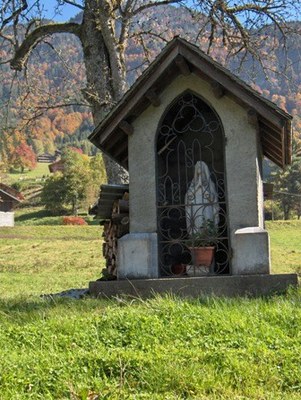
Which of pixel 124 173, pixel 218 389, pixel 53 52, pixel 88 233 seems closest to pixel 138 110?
pixel 124 173

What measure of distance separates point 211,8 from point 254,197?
287 inches

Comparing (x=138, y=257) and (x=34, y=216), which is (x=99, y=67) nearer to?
(x=138, y=257)

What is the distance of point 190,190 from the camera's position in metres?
8.48

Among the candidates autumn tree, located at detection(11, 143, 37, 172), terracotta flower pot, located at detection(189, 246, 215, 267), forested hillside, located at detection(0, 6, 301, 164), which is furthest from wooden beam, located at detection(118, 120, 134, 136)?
autumn tree, located at detection(11, 143, 37, 172)

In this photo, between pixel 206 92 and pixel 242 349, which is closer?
pixel 242 349

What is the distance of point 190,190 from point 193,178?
238 mm

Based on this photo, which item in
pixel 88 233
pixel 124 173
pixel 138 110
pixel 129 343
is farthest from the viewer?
pixel 88 233

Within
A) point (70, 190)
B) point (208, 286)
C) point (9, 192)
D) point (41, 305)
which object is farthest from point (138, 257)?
point (9, 192)

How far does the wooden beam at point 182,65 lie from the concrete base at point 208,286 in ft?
9.94

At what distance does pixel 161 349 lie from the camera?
496 cm

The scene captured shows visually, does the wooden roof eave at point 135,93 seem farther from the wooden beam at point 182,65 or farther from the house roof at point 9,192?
the house roof at point 9,192

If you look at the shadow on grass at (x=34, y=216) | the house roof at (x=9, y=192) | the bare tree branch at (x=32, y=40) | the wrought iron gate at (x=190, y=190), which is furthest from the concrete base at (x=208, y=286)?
the shadow on grass at (x=34, y=216)

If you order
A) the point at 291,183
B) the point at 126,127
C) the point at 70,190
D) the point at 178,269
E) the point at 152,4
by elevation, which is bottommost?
the point at 178,269

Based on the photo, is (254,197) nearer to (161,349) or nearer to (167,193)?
(167,193)
